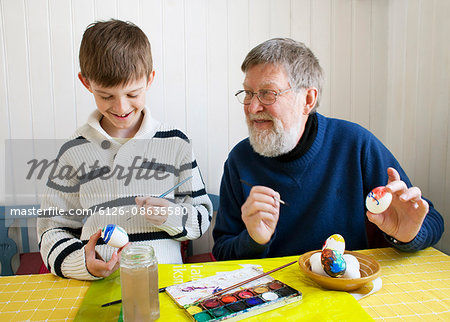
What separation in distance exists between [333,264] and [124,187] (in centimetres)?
88

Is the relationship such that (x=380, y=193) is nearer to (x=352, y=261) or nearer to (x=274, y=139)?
Answer: (x=352, y=261)

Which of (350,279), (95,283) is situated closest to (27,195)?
(95,283)

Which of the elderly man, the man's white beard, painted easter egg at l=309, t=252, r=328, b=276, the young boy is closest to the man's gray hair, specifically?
the elderly man

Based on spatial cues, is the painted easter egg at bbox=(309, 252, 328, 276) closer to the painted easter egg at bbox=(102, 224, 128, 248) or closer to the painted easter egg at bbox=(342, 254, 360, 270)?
the painted easter egg at bbox=(342, 254, 360, 270)

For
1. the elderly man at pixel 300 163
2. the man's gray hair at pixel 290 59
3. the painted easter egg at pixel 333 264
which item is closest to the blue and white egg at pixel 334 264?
the painted easter egg at pixel 333 264

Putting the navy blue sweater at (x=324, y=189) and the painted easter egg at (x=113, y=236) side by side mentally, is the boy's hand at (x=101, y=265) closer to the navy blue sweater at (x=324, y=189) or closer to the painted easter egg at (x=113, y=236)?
the painted easter egg at (x=113, y=236)

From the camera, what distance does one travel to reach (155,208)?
1.34 m

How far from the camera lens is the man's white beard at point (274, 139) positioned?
1425 millimetres

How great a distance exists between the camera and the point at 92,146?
1.49 metres

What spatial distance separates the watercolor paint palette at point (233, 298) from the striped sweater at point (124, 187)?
43 cm

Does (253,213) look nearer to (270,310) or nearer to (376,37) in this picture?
(270,310)

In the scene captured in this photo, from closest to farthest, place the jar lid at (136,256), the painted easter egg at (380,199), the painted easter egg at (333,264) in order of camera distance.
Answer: the jar lid at (136,256) < the painted easter egg at (333,264) < the painted easter egg at (380,199)

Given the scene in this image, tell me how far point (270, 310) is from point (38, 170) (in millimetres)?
1669

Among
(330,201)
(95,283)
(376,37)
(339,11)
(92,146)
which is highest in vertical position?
(339,11)
